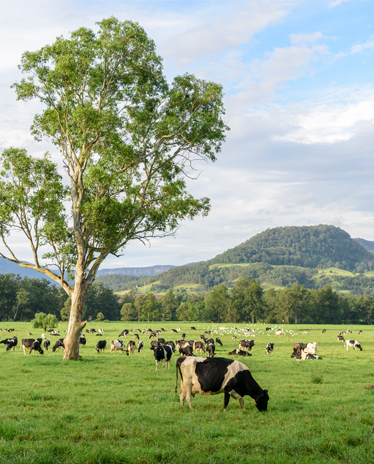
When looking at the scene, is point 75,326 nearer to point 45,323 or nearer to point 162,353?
point 162,353

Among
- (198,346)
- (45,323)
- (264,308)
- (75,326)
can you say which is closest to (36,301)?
(45,323)

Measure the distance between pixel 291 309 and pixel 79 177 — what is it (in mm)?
111609

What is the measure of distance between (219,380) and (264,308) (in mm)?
114722

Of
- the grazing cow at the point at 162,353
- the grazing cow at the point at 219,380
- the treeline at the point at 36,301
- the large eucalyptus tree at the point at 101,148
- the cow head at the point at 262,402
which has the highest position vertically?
the large eucalyptus tree at the point at 101,148

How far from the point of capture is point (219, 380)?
10789 millimetres

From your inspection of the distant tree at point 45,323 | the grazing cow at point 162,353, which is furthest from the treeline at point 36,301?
the grazing cow at point 162,353

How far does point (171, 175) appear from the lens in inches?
1090

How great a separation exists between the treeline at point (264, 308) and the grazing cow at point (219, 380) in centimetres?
10682

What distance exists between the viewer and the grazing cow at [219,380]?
10797 millimetres

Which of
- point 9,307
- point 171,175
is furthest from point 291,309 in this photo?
point 171,175

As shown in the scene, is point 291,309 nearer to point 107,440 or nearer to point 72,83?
point 72,83

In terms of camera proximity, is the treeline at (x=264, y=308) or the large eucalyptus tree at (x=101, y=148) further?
the treeline at (x=264, y=308)

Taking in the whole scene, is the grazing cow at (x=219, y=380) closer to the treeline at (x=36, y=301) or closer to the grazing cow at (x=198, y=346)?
the grazing cow at (x=198, y=346)

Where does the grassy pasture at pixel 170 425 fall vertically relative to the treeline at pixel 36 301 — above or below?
above
